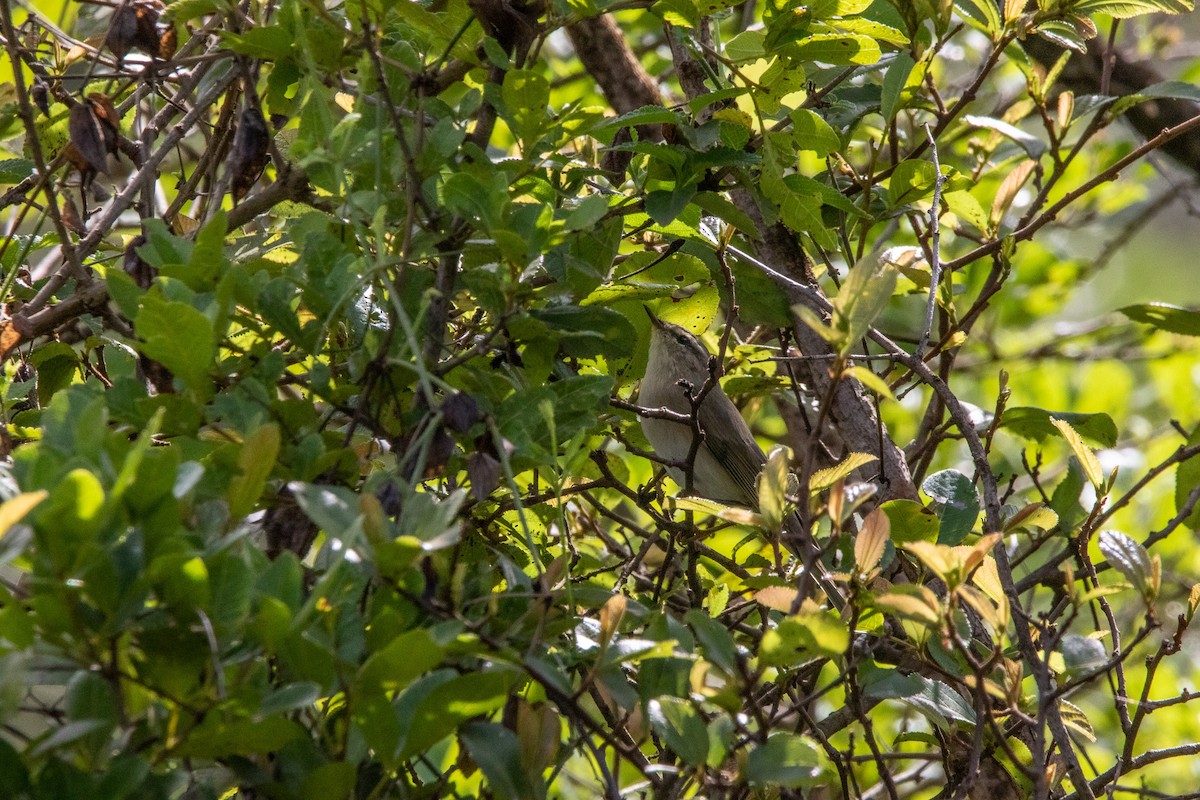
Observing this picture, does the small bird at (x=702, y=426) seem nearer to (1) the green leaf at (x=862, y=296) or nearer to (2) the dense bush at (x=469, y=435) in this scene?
(2) the dense bush at (x=469, y=435)

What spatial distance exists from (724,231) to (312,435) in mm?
942

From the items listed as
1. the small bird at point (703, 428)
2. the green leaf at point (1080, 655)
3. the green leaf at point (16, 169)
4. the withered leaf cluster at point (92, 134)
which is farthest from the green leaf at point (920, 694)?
the small bird at point (703, 428)

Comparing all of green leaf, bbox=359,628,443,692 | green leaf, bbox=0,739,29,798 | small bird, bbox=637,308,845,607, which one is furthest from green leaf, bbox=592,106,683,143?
small bird, bbox=637,308,845,607

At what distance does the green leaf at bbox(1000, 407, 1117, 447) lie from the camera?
2.20 metres

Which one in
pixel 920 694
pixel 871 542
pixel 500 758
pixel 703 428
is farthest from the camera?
pixel 703 428

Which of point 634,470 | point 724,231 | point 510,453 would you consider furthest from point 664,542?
point 510,453

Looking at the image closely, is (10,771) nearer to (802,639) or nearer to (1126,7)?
(802,639)

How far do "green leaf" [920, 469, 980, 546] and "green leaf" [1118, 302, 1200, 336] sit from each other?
0.83 m

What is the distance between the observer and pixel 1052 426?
7.30 feet

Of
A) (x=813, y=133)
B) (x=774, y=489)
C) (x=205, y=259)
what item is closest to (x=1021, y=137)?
(x=813, y=133)

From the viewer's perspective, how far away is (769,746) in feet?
4.11

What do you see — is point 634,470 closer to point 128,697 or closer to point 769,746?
point 769,746

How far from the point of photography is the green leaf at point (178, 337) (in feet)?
3.94

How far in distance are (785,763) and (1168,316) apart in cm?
183
